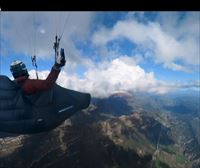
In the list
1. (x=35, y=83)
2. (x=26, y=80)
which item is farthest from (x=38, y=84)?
(x=26, y=80)

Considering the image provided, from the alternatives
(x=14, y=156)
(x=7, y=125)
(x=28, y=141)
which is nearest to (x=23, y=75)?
(x=7, y=125)

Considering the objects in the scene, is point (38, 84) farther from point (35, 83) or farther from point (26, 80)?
point (26, 80)

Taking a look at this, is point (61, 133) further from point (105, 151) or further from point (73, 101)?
point (73, 101)

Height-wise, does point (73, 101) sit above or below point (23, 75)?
below

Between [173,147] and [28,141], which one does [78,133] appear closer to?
[28,141]
